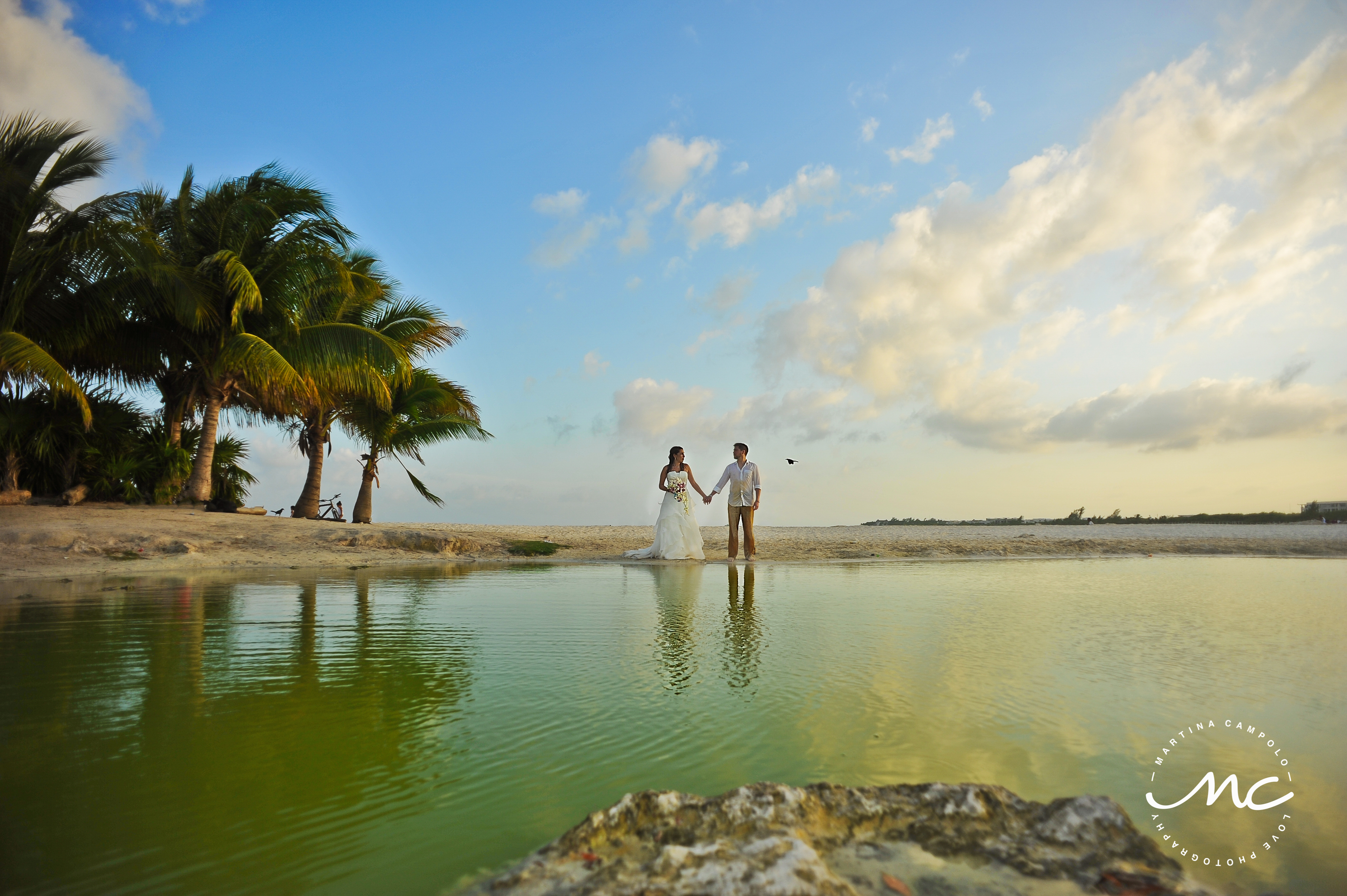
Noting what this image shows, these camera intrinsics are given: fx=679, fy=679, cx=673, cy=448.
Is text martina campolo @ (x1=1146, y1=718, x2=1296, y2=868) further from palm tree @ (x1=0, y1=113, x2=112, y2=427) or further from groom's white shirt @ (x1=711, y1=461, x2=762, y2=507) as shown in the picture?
palm tree @ (x1=0, y1=113, x2=112, y2=427)

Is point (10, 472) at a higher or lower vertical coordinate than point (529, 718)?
higher

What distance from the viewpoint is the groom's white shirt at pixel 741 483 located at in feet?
41.1

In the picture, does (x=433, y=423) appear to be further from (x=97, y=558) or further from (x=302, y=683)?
(x=302, y=683)

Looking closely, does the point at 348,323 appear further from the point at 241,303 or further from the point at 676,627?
the point at 676,627

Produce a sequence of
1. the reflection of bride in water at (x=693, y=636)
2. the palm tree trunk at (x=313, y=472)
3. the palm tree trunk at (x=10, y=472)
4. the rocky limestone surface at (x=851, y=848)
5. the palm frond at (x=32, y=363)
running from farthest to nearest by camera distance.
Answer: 1. the palm tree trunk at (x=313, y=472)
2. the palm tree trunk at (x=10, y=472)
3. the palm frond at (x=32, y=363)
4. the reflection of bride in water at (x=693, y=636)
5. the rocky limestone surface at (x=851, y=848)

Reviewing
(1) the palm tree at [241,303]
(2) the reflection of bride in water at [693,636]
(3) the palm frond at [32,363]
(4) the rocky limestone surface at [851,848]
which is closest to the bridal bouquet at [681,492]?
(2) the reflection of bride in water at [693,636]

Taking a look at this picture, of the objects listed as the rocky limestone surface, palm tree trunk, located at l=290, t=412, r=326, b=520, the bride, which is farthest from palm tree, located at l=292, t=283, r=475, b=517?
the rocky limestone surface

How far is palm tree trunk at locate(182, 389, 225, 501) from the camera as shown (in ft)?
49.4

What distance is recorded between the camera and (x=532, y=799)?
1.93 metres

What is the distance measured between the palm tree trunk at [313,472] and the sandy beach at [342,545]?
300 centimetres

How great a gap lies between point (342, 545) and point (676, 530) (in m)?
5.84

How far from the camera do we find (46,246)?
14281mm

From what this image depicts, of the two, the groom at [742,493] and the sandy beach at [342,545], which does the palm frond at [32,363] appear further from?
the groom at [742,493]

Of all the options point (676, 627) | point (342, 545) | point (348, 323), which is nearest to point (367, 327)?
point (348, 323)
